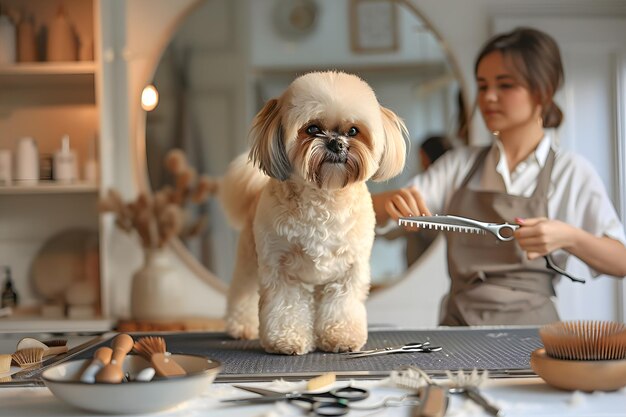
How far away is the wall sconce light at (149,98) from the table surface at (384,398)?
2.19 meters

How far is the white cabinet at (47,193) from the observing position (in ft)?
10.2

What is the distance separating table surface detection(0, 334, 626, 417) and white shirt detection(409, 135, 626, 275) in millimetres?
991

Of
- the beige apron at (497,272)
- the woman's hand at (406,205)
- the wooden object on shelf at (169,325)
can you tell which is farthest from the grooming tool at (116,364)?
the wooden object on shelf at (169,325)

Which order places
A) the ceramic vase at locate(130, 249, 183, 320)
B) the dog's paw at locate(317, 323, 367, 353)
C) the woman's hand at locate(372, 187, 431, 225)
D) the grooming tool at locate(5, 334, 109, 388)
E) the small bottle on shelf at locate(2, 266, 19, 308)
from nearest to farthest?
1. the grooming tool at locate(5, 334, 109, 388)
2. the dog's paw at locate(317, 323, 367, 353)
3. the woman's hand at locate(372, 187, 431, 225)
4. the ceramic vase at locate(130, 249, 183, 320)
5. the small bottle on shelf at locate(2, 266, 19, 308)

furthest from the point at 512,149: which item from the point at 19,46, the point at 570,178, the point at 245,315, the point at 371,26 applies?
the point at 19,46

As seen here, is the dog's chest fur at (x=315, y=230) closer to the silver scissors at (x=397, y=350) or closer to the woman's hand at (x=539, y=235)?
the silver scissors at (x=397, y=350)

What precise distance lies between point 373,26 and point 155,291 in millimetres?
1352

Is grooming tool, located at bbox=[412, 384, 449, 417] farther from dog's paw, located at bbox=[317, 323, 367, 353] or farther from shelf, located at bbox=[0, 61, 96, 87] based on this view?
shelf, located at bbox=[0, 61, 96, 87]

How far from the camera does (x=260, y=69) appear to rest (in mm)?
3111

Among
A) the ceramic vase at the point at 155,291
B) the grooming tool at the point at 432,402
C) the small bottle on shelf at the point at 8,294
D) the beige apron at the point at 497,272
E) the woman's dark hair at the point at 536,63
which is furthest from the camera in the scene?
the small bottle on shelf at the point at 8,294

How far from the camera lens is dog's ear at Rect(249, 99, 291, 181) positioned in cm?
122

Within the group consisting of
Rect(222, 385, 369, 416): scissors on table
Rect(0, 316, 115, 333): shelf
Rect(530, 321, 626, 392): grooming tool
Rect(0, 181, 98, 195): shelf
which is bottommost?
Rect(0, 316, 115, 333): shelf

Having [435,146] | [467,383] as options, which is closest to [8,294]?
[435,146]

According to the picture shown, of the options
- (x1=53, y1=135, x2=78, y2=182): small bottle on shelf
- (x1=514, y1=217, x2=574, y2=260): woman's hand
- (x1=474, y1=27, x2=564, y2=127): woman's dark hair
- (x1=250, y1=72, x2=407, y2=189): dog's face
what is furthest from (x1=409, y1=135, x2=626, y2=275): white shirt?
(x1=53, y1=135, x2=78, y2=182): small bottle on shelf
